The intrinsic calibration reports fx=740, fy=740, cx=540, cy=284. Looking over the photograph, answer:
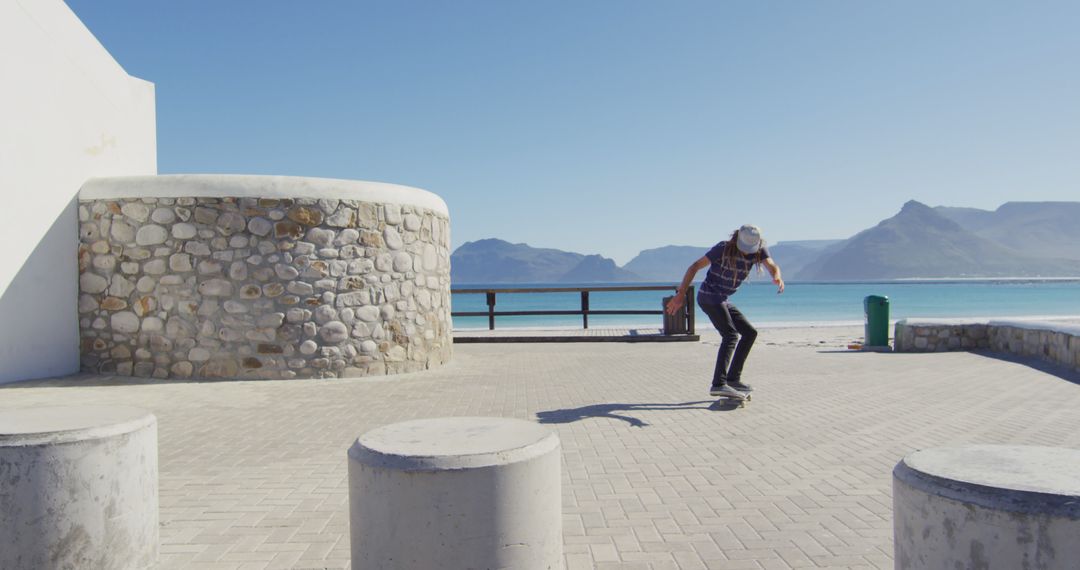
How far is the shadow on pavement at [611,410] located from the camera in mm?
6734

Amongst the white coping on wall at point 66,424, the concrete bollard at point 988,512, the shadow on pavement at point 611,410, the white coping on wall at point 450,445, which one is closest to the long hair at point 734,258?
the shadow on pavement at point 611,410

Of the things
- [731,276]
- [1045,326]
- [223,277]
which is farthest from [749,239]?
[1045,326]

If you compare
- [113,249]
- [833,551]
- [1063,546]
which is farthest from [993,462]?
[113,249]

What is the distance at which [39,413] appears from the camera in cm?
348

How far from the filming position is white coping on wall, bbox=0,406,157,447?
2.96 metres

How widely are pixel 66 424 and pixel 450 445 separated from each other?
1763 mm

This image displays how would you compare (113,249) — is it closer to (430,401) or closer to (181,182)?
(181,182)

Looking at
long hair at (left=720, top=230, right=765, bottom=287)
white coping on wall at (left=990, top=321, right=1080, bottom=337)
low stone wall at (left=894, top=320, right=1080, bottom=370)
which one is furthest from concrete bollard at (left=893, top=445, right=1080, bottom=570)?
low stone wall at (left=894, top=320, right=1080, bottom=370)

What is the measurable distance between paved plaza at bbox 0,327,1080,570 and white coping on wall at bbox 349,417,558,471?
2.65ft

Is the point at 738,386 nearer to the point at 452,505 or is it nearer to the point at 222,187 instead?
the point at 452,505

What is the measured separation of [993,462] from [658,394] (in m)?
5.90

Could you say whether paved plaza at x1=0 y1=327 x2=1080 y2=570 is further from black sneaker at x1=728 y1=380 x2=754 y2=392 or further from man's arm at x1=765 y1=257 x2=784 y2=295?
man's arm at x1=765 y1=257 x2=784 y2=295

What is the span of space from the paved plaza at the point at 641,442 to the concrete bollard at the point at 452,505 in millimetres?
813

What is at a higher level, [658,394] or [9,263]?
[9,263]
